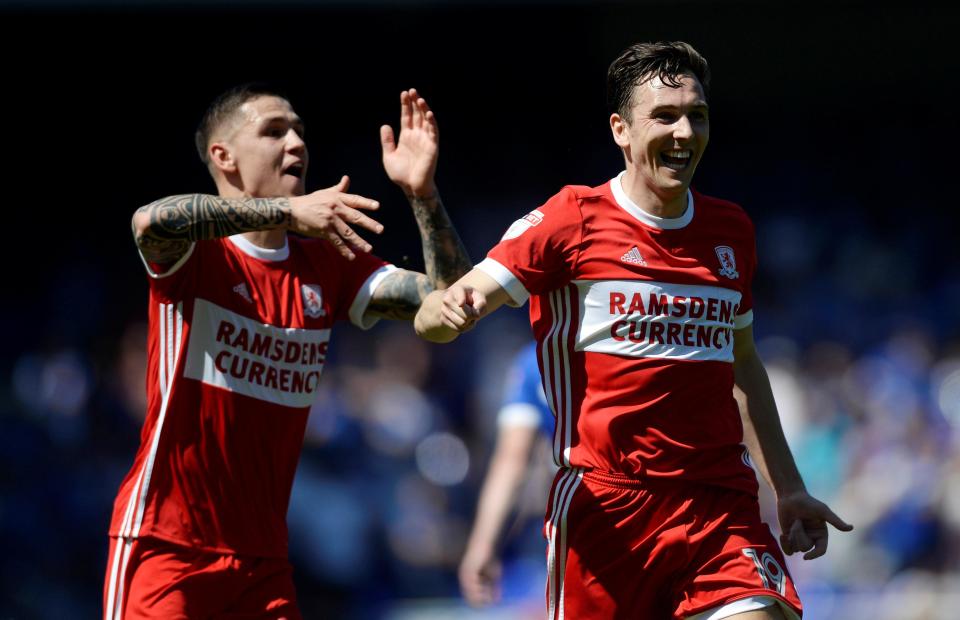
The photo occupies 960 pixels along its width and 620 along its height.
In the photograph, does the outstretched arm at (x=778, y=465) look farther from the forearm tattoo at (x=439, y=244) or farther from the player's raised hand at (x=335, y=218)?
the player's raised hand at (x=335, y=218)

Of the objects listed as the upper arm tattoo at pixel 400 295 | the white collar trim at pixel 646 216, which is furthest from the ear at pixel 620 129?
the upper arm tattoo at pixel 400 295

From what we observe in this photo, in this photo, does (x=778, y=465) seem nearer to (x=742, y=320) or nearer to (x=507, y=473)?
(x=742, y=320)

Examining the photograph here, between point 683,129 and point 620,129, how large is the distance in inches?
10.1

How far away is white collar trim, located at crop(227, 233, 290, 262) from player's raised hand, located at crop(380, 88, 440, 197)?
554 millimetres

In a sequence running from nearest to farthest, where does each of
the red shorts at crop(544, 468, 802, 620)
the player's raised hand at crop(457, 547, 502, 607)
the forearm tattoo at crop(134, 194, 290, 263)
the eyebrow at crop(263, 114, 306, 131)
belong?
the red shorts at crop(544, 468, 802, 620) < the forearm tattoo at crop(134, 194, 290, 263) < the eyebrow at crop(263, 114, 306, 131) < the player's raised hand at crop(457, 547, 502, 607)

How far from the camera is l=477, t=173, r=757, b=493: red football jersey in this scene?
3908mm

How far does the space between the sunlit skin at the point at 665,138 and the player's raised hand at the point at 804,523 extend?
1.00 metres

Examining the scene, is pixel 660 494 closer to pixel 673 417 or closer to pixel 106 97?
pixel 673 417

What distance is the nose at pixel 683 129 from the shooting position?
3959 mm

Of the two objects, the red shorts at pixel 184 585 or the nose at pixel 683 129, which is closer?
the nose at pixel 683 129

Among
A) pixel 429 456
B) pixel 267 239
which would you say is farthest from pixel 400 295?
pixel 429 456

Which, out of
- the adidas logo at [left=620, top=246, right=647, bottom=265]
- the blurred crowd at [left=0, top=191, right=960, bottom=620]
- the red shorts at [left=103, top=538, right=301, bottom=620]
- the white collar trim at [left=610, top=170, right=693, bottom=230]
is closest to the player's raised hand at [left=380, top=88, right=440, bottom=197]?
the white collar trim at [left=610, top=170, right=693, bottom=230]

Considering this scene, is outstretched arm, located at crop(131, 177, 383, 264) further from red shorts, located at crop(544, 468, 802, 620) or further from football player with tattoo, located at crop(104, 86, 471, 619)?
red shorts, located at crop(544, 468, 802, 620)

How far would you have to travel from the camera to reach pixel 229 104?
16.4 ft
